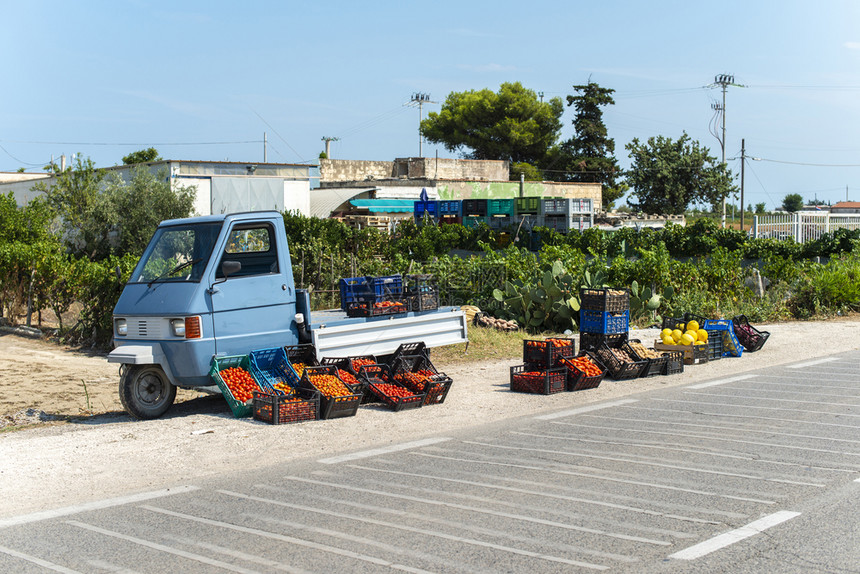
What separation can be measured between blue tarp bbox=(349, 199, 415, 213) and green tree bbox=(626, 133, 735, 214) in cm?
2615

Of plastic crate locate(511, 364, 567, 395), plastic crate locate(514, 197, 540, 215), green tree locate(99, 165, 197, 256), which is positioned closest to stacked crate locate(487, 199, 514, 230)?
plastic crate locate(514, 197, 540, 215)

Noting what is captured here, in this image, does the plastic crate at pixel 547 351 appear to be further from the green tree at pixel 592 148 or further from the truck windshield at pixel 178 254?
the green tree at pixel 592 148

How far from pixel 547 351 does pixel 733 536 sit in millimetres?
6139

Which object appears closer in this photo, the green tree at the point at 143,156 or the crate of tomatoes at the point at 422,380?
the crate of tomatoes at the point at 422,380

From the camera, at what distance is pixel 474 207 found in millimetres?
40562

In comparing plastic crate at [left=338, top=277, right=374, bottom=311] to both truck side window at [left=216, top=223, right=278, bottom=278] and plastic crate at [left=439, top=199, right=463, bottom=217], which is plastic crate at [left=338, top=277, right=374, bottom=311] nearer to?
truck side window at [left=216, top=223, right=278, bottom=278]

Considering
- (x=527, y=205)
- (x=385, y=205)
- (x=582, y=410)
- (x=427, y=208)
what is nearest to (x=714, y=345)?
(x=582, y=410)

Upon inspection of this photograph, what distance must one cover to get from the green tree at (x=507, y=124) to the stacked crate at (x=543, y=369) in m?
61.7

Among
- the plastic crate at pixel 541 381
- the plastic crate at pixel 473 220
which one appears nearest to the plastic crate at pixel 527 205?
the plastic crate at pixel 473 220

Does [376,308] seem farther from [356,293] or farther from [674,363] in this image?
[674,363]

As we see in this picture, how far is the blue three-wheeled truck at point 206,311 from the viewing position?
9.52 m

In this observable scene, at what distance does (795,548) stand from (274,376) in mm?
6425

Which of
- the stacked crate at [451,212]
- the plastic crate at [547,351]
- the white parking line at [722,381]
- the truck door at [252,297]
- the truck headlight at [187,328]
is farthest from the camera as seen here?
the stacked crate at [451,212]

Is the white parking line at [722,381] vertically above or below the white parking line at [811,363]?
below
